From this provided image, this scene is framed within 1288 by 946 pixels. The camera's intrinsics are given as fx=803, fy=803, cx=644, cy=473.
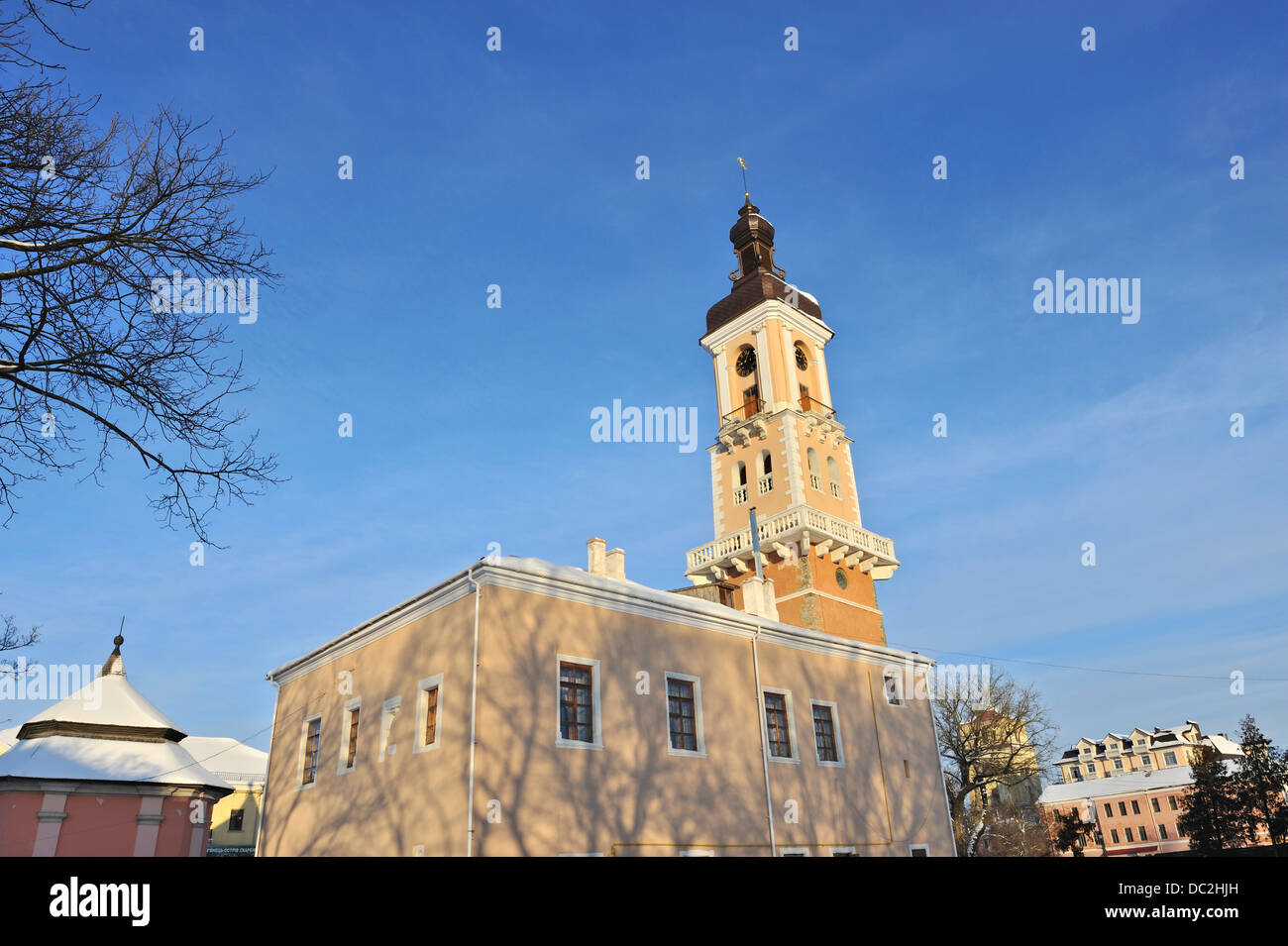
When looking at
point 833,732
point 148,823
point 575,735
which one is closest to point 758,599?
point 833,732

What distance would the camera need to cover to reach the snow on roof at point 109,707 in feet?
92.5

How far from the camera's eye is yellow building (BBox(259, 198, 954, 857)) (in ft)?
50.4

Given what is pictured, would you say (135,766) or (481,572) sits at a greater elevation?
(481,572)

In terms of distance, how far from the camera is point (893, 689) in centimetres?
2423

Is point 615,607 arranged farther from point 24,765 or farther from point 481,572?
point 24,765

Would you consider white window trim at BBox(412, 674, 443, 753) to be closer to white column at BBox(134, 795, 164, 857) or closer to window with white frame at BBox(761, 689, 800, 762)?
window with white frame at BBox(761, 689, 800, 762)

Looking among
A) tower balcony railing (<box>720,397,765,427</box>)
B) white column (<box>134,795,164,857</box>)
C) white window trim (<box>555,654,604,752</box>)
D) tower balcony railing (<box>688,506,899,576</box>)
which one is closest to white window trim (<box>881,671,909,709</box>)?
tower balcony railing (<box>688,506,899,576</box>)

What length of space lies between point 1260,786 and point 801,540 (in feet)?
105

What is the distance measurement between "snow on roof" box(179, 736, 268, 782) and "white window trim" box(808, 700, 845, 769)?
123 ft

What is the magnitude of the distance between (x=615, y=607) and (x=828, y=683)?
753 cm

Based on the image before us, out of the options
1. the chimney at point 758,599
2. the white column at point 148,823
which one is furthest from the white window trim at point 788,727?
the white column at point 148,823
